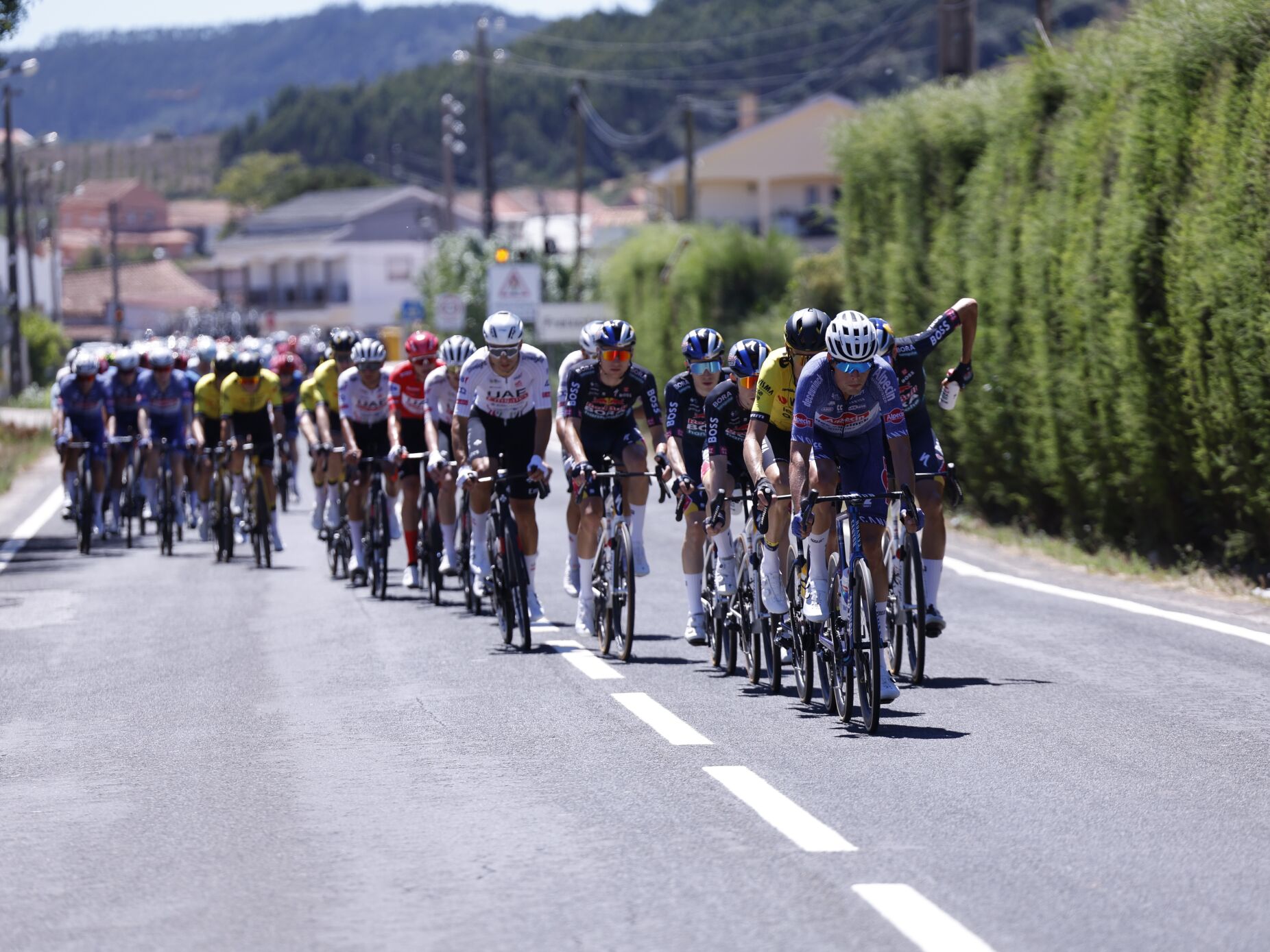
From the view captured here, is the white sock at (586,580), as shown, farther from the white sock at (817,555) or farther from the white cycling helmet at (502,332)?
the white sock at (817,555)

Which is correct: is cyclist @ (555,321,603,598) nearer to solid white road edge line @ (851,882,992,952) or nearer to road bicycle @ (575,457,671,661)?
road bicycle @ (575,457,671,661)

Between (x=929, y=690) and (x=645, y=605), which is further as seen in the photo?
(x=645, y=605)

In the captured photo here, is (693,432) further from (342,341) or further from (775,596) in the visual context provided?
(342,341)

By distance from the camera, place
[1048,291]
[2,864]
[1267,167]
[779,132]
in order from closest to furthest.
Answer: [2,864]
[1267,167]
[1048,291]
[779,132]

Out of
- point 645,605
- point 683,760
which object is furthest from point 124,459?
point 683,760

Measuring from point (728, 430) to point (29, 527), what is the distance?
15630 mm

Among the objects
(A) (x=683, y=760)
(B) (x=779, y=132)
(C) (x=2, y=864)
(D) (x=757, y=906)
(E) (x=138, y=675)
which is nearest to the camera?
(D) (x=757, y=906)

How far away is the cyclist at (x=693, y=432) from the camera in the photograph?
11281mm

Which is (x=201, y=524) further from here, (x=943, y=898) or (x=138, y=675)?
(x=943, y=898)

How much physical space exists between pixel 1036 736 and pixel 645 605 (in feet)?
19.9

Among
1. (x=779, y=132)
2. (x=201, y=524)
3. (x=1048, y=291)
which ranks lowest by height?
(x=201, y=524)

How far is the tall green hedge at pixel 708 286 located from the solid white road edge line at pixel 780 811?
2686cm

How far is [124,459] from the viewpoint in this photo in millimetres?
21797

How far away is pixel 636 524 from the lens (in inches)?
485
